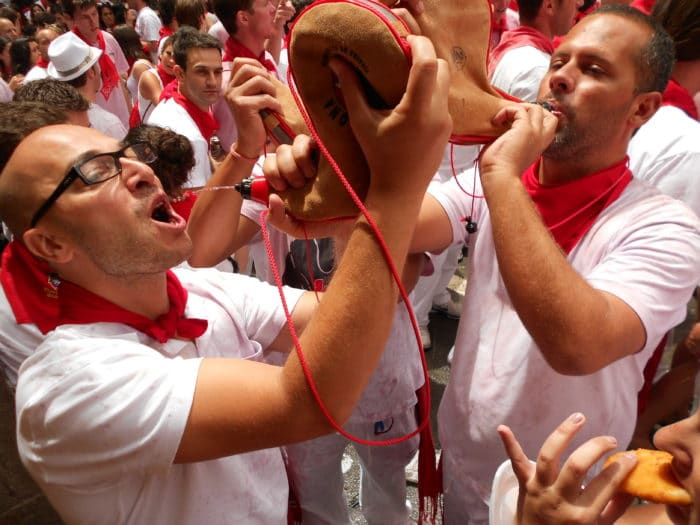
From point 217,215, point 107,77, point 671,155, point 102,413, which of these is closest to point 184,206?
point 217,215

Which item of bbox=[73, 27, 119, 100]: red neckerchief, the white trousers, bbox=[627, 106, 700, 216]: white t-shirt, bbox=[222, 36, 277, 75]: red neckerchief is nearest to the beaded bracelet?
the white trousers

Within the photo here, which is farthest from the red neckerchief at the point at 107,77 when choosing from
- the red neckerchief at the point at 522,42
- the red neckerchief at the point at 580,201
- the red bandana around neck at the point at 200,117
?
the red neckerchief at the point at 580,201

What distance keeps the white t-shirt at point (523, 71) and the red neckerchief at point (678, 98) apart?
676 mm

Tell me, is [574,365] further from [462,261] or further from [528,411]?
[462,261]

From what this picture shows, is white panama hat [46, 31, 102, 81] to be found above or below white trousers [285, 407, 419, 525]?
above

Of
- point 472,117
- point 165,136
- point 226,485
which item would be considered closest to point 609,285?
point 472,117

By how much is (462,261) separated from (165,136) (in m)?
2.86

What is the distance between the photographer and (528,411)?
1451mm

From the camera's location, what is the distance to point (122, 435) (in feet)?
3.47

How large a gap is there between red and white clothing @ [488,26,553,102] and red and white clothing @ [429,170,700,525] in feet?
4.78

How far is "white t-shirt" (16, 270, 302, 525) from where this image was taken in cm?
106

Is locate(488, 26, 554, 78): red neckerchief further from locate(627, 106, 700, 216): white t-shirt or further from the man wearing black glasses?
the man wearing black glasses

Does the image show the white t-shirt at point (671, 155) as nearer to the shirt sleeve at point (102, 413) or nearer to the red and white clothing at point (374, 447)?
the red and white clothing at point (374, 447)

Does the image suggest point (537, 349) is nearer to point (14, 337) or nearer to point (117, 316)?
point (117, 316)
